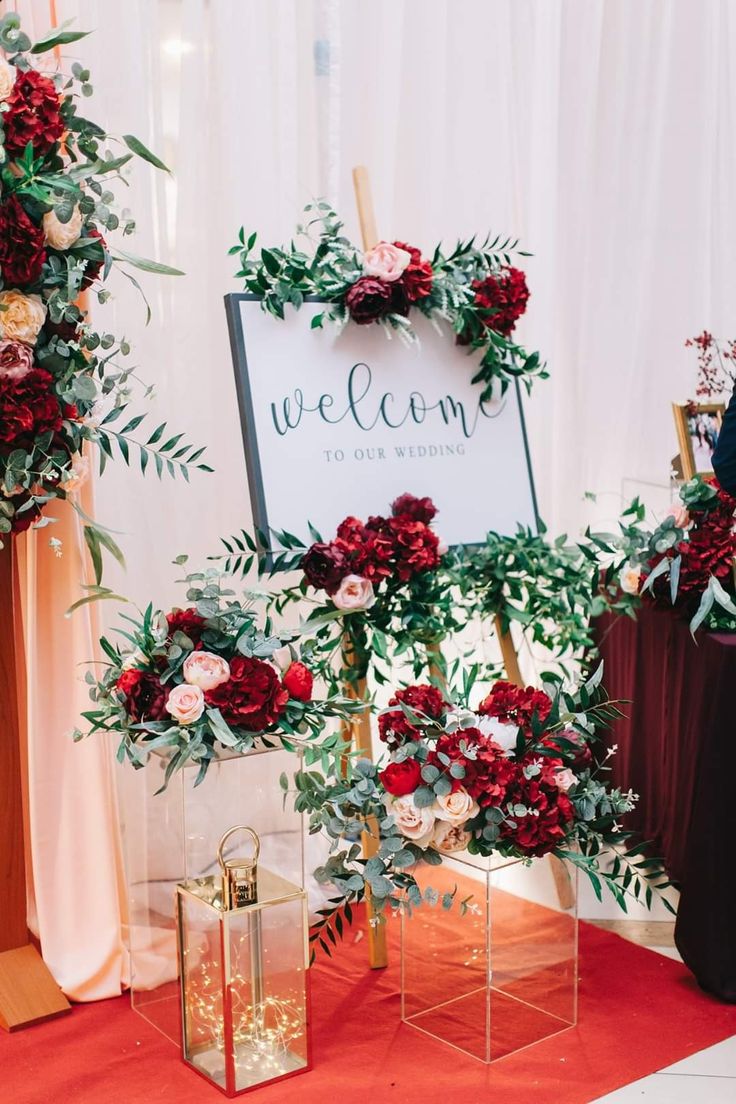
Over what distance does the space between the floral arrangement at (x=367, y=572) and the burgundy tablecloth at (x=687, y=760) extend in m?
0.56

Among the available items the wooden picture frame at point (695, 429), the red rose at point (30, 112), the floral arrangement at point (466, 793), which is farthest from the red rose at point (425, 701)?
the red rose at point (30, 112)

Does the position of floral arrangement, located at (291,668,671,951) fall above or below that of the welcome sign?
below

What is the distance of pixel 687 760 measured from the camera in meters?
2.71

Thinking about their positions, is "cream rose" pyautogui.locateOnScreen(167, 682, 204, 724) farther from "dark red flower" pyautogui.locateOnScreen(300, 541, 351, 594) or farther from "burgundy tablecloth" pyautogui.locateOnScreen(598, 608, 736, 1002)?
"burgundy tablecloth" pyautogui.locateOnScreen(598, 608, 736, 1002)

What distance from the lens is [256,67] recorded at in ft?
8.91


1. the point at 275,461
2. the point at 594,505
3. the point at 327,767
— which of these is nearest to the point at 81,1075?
the point at 327,767

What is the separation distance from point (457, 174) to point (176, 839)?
71.8 inches

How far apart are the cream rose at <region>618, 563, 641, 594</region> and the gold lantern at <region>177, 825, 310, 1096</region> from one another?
1.04 meters

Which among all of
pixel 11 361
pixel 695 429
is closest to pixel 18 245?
pixel 11 361

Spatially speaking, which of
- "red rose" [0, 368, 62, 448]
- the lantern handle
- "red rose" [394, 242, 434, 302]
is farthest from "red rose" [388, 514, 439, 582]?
"red rose" [0, 368, 62, 448]

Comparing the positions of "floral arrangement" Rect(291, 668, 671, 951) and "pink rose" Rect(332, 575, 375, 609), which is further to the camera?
"pink rose" Rect(332, 575, 375, 609)

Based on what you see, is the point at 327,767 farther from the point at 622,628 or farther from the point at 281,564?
the point at 622,628

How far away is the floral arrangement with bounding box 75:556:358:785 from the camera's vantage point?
2.10 meters

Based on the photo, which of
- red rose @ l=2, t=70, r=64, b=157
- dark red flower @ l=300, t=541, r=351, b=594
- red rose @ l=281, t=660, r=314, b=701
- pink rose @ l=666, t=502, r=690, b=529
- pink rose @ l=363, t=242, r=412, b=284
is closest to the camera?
red rose @ l=2, t=70, r=64, b=157
